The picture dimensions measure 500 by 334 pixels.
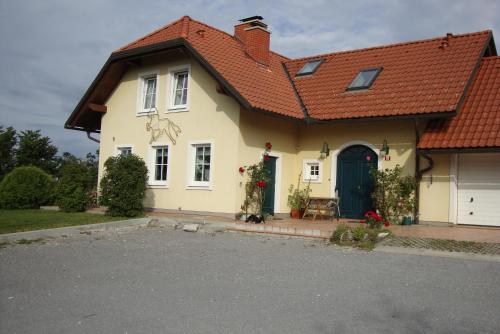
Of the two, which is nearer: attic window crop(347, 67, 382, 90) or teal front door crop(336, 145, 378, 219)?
teal front door crop(336, 145, 378, 219)

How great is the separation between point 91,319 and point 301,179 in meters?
11.6

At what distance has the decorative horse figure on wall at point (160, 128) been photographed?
1588 cm

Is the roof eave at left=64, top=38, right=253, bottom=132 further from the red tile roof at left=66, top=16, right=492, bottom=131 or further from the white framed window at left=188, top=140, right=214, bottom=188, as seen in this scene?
the white framed window at left=188, top=140, right=214, bottom=188

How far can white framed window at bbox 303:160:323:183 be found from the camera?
15.9 metres

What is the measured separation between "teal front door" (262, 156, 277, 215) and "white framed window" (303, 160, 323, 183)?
116cm

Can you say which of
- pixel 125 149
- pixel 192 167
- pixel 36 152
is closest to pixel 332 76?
pixel 192 167

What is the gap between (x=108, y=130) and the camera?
1812 cm

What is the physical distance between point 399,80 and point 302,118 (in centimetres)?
316

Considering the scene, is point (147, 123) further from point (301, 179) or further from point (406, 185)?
point (406, 185)

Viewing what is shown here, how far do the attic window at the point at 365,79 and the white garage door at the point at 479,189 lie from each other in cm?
377

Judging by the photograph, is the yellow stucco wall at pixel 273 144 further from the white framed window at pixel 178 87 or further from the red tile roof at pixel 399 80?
the white framed window at pixel 178 87

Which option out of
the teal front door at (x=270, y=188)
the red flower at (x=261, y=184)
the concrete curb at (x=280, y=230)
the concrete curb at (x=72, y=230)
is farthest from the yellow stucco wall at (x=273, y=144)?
the concrete curb at (x=72, y=230)

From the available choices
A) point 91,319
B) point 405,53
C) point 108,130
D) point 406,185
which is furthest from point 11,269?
A: point 405,53

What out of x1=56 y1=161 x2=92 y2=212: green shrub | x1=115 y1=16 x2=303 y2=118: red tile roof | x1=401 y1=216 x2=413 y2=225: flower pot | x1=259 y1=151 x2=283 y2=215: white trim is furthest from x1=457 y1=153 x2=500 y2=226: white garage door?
x1=56 y1=161 x2=92 y2=212: green shrub
